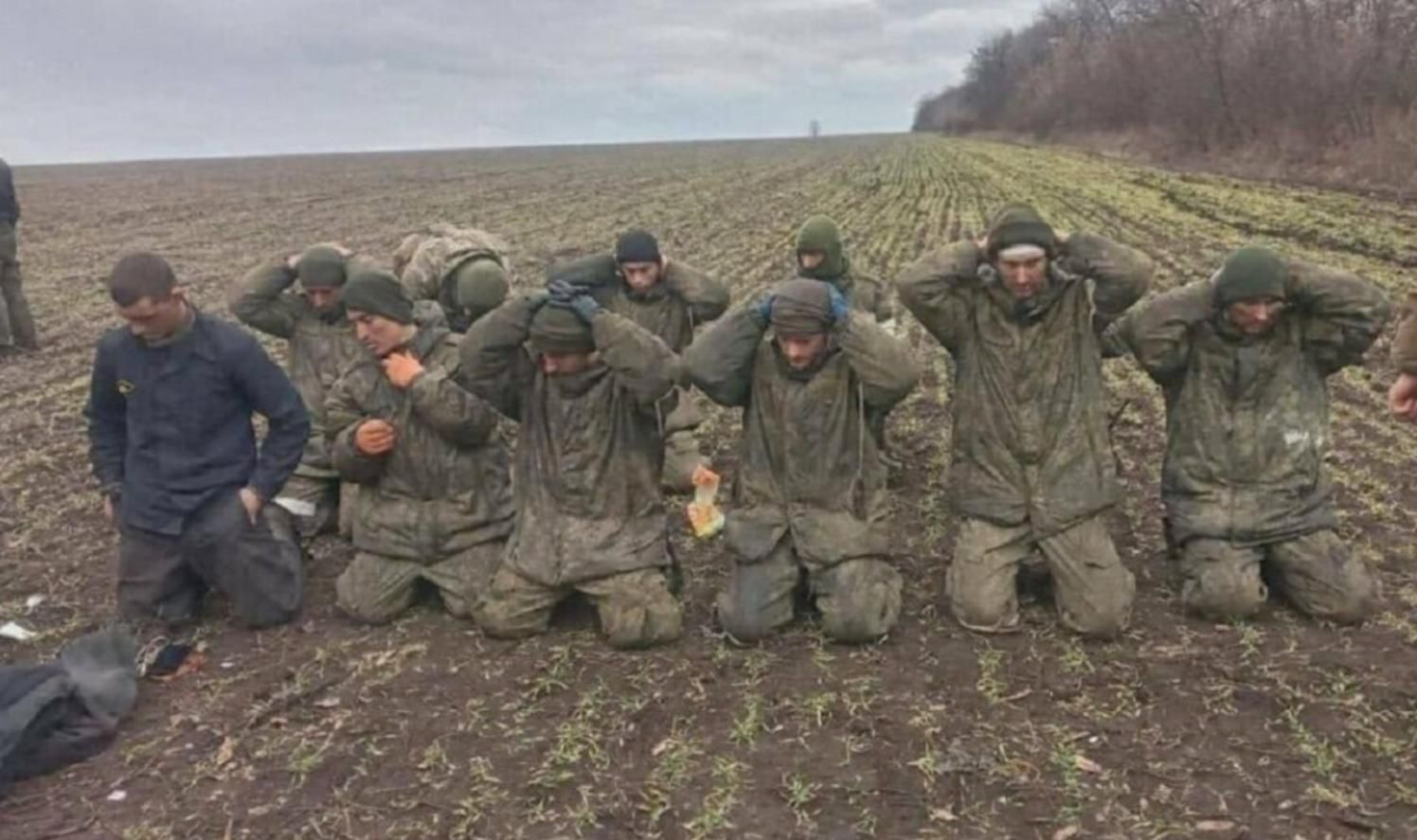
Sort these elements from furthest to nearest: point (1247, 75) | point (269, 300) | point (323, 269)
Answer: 1. point (1247, 75)
2. point (269, 300)
3. point (323, 269)

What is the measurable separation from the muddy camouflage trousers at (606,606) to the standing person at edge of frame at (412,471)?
219mm

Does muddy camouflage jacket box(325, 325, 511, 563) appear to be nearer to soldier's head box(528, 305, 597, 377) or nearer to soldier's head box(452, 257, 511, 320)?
soldier's head box(528, 305, 597, 377)

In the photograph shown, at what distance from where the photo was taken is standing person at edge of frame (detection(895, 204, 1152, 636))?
203 inches

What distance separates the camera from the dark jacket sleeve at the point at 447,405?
5.24 m

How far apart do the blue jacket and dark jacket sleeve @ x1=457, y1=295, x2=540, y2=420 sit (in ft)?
2.35

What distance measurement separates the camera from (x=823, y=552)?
5.18 meters

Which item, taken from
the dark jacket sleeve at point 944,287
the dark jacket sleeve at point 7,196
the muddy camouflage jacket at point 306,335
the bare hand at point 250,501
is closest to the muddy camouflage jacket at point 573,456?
the bare hand at point 250,501

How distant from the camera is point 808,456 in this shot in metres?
5.25

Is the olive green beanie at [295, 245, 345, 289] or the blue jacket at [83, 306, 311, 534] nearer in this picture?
the blue jacket at [83, 306, 311, 534]

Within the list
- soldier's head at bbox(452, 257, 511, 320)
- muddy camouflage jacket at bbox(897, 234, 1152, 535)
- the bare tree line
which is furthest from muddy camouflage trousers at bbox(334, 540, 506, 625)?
the bare tree line

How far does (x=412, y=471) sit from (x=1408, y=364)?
149 inches

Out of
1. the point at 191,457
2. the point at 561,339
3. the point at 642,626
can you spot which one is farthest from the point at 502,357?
the point at 191,457

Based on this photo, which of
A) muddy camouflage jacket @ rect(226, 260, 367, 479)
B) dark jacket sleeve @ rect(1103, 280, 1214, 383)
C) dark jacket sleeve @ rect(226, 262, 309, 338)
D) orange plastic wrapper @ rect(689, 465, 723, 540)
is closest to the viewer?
dark jacket sleeve @ rect(1103, 280, 1214, 383)

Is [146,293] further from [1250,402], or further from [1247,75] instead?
[1247,75]
